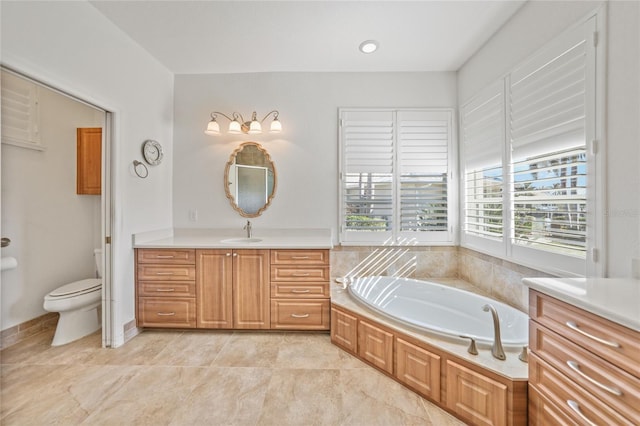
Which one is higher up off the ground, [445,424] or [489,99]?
[489,99]

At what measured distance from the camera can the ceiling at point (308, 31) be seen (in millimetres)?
1898

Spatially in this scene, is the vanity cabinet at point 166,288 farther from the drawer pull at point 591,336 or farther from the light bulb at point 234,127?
the drawer pull at point 591,336

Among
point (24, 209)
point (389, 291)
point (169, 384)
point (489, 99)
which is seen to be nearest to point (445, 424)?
point (389, 291)

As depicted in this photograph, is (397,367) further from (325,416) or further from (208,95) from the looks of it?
(208,95)

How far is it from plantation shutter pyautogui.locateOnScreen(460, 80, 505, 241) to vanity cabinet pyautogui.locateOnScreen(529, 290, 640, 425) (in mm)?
1126

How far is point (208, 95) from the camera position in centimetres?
288

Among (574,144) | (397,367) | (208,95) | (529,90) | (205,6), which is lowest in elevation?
(397,367)

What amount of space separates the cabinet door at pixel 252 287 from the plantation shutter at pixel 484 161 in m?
2.03

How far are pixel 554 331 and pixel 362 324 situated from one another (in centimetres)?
116

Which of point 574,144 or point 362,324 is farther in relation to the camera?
point 362,324

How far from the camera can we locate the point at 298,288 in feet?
7.68

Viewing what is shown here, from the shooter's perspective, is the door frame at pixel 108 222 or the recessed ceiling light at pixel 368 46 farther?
the recessed ceiling light at pixel 368 46

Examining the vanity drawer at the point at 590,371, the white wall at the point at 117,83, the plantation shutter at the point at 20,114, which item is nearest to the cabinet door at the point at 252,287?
the white wall at the point at 117,83

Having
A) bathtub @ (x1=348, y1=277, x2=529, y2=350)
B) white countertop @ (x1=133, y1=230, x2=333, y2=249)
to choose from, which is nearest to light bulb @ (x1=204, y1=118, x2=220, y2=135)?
white countertop @ (x1=133, y1=230, x2=333, y2=249)
